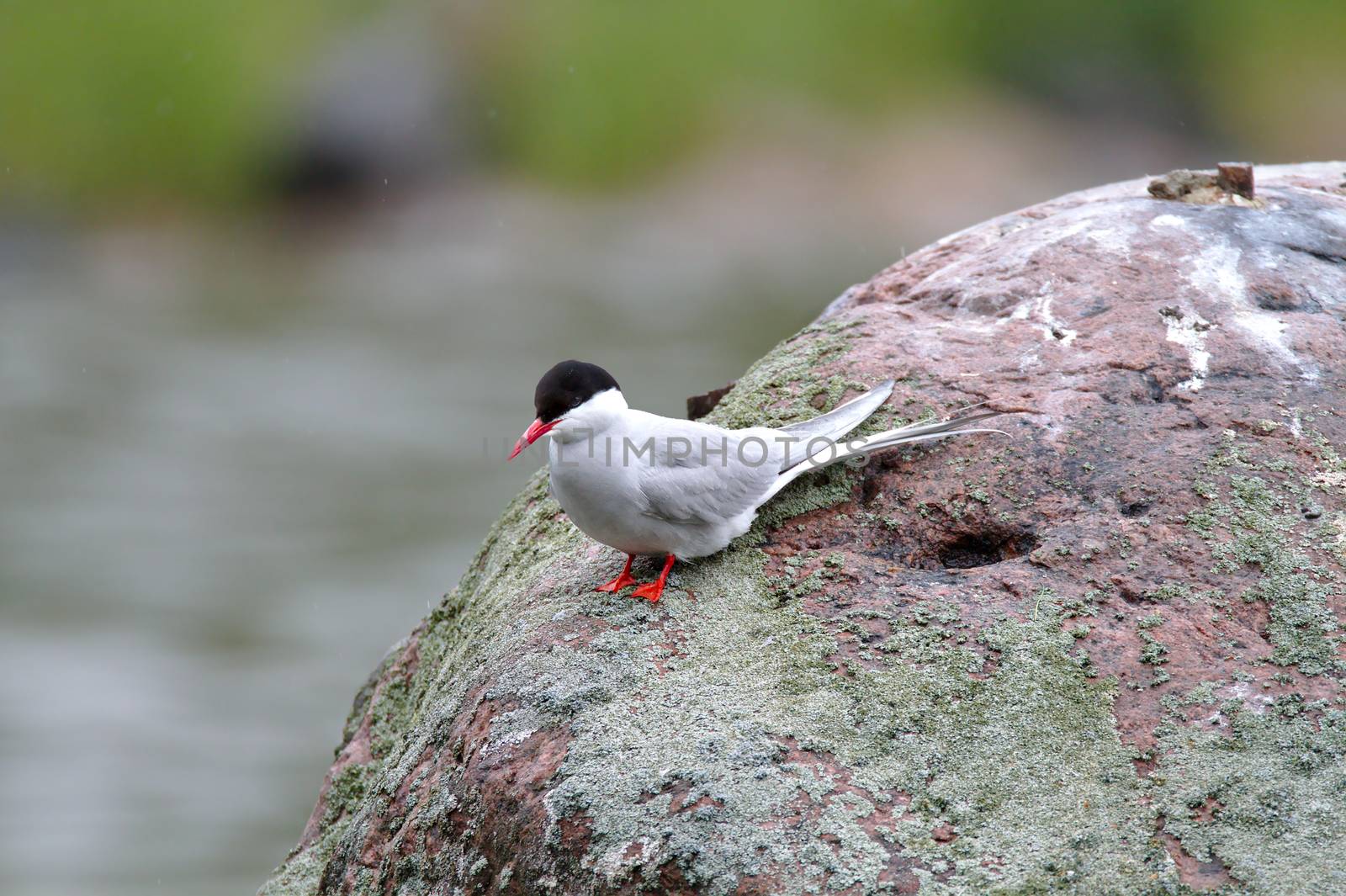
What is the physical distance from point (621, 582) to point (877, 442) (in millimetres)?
952

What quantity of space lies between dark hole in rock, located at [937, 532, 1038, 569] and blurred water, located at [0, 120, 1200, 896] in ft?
23.4

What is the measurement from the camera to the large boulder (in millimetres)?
3398

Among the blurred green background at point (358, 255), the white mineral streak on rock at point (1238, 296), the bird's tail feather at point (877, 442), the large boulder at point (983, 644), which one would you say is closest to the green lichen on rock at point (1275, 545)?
the large boulder at point (983, 644)

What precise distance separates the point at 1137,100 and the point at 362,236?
13.3m

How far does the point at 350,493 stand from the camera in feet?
48.3

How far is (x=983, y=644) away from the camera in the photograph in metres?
3.87

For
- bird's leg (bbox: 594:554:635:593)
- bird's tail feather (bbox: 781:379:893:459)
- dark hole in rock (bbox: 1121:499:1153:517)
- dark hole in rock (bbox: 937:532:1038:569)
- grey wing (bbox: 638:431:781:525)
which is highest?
bird's tail feather (bbox: 781:379:893:459)

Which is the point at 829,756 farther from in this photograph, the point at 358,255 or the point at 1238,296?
the point at 358,255

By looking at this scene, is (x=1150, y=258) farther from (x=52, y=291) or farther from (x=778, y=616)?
(x=52, y=291)

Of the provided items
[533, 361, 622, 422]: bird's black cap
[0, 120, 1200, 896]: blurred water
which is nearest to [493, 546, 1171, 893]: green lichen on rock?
[533, 361, 622, 422]: bird's black cap

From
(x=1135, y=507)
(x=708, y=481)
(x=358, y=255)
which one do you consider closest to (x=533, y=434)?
(x=708, y=481)

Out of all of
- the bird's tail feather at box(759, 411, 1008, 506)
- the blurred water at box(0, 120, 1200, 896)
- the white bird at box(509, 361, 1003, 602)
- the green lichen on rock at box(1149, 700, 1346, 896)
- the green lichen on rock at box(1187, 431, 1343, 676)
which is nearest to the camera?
the green lichen on rock at box(1149, 700, 1346, 896)

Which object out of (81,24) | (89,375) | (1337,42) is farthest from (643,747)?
(1337,42)

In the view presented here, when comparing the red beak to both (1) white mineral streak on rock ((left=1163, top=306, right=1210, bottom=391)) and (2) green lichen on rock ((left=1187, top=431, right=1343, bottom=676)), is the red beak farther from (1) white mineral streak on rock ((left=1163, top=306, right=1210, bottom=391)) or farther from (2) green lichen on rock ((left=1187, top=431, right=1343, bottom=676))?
(1) white mineral streak on rock ((left=1163, top=306, right=1210, bottom=391))
